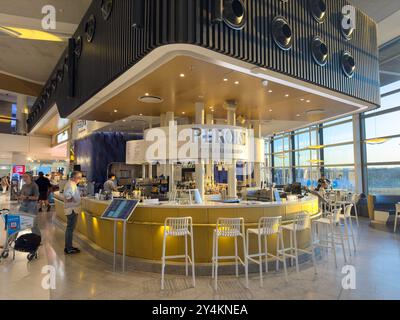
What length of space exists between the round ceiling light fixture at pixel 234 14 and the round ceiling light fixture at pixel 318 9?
1958 millimetres

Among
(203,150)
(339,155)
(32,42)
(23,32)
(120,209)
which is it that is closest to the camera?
(120,209)

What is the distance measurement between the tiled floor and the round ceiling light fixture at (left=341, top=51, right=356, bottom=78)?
3.72 meters

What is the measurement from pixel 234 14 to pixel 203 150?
2715 mm

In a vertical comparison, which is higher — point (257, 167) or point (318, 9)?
point (318, 9)

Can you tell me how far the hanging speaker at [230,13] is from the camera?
3.58 metres

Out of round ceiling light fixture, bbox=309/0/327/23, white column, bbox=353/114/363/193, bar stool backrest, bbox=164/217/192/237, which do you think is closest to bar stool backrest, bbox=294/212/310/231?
bar stool backrest, bbox=164/217/192/237

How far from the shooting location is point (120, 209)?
433cm

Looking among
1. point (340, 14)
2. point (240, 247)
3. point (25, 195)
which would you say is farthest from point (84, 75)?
point (340, 14)

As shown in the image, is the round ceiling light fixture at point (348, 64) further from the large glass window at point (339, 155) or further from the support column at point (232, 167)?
the large glass window at point (339, 155)

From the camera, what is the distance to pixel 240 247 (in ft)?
14.3

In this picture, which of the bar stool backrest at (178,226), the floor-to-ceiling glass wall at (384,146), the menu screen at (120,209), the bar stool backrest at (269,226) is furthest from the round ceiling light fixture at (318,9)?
the floor-to-ceiling glass wall at (384,146)

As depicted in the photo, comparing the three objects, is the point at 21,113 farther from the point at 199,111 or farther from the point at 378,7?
the point at 378,7

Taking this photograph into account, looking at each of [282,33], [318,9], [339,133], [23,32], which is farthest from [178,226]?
[339,133]
